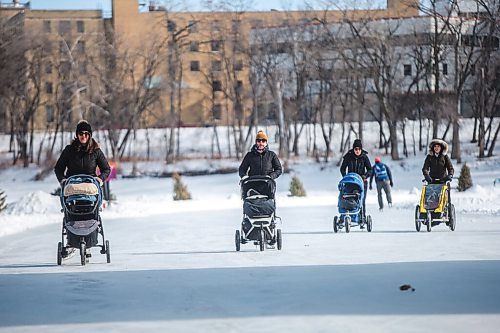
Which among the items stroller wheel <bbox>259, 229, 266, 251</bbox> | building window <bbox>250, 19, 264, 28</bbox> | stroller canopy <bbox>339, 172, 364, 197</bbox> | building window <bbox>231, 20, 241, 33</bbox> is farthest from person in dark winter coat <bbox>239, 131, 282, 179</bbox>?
building window <bbox>250, 19, 264, 28</bbox>

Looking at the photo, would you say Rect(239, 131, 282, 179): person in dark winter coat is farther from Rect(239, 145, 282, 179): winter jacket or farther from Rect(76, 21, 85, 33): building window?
Rect(76, 21, 85, 33): building window

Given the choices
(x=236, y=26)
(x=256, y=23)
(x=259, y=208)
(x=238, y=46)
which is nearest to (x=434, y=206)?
(x=259, y=208)

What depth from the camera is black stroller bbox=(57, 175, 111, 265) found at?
13.5 m

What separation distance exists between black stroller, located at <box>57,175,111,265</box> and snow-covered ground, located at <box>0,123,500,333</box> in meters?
0.38

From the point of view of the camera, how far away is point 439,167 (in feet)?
64.1

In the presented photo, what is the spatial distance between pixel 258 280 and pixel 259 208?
3.57 metres

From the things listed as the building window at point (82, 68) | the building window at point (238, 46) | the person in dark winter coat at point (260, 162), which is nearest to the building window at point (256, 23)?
the building window at point (238, 46)

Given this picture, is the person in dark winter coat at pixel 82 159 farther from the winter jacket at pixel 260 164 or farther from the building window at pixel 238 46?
the building window at pixel 238 46

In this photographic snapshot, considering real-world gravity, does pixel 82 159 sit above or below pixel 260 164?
above

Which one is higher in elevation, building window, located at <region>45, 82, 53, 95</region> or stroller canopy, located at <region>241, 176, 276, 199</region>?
building window, located at <region>45, 82, 53, 95</region>

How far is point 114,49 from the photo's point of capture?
238 ft

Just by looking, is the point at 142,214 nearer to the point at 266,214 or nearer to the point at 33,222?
the point at 33,222

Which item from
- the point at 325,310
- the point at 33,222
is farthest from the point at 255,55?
the point at 325,310

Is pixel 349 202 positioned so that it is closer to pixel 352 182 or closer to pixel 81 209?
pixel 352 182
